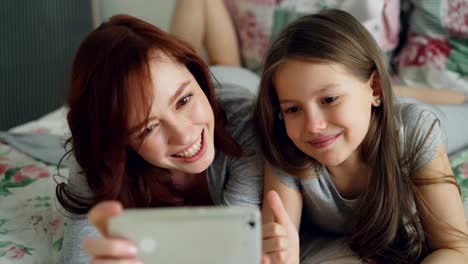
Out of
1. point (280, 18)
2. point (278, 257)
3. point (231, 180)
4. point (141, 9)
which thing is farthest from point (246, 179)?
point (141, 9)

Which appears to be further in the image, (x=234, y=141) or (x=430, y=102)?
(x=430, y=102)

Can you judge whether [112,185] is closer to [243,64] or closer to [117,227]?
[117,227]

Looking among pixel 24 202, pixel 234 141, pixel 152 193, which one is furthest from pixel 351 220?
pixel 24 202

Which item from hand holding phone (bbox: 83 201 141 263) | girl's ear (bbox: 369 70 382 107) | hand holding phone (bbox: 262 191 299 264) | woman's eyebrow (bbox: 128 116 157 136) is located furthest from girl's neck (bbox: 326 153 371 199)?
hand holding phone (bbox: 83 201 141 263)

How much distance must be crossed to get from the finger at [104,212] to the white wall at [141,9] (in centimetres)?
129

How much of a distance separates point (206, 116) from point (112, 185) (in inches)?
7.8

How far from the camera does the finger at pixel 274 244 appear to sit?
73 cm

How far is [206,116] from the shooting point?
0.86 metres

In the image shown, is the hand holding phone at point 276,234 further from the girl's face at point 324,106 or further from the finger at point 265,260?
the girl's face at point 324,106

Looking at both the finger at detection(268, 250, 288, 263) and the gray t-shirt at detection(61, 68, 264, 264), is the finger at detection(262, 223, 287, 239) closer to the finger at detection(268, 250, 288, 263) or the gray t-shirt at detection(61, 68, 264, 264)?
the finger at detection(268, 250, 288, 263)

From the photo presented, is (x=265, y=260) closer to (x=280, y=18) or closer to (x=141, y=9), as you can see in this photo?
(x=280, y=18)

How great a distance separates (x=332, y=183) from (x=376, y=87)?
184 millimetres

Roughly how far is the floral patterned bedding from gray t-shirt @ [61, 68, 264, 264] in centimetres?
8

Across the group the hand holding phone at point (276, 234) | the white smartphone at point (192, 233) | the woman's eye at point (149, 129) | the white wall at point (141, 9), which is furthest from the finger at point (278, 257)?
the white wall at point (141, 9)
